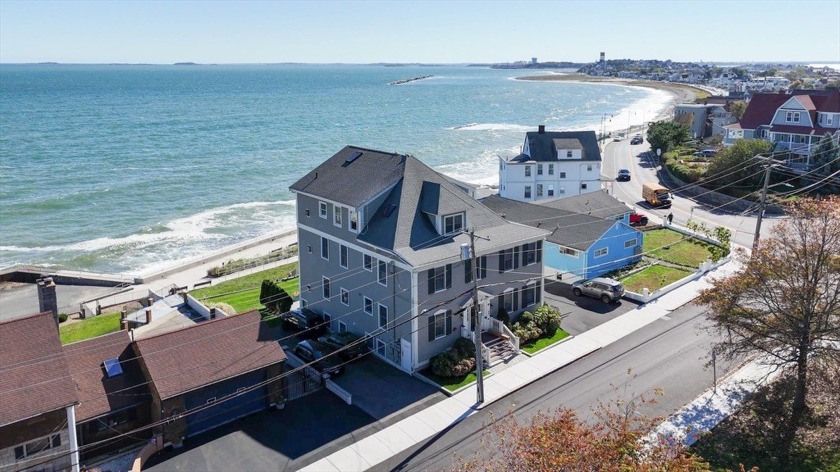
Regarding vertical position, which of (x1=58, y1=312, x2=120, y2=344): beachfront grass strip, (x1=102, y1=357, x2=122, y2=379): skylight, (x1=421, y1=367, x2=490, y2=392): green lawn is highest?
(x1=102, y1=357, x2=122, y2=379): skylight

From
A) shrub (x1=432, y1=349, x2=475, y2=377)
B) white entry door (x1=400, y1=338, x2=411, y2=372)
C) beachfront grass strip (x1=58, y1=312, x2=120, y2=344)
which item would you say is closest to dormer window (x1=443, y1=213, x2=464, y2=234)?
white entry door (x1=400, y1=338, x2=411, y2=372)

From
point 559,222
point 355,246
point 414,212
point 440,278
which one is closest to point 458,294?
point 440,278

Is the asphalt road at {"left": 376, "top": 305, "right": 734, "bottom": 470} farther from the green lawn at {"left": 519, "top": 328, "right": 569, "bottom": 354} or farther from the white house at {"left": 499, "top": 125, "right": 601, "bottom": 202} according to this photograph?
the white house at {"left": 499, "top": 125, "right": 601, "bottom": 202}

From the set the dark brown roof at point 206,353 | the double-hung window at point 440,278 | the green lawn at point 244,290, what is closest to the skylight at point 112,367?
the dark brown roof at point 206,353

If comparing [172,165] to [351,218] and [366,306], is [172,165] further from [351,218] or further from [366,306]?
[366,306]

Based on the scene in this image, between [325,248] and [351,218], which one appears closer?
[351,218]

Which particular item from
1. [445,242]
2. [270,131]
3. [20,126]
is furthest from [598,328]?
[20,126]

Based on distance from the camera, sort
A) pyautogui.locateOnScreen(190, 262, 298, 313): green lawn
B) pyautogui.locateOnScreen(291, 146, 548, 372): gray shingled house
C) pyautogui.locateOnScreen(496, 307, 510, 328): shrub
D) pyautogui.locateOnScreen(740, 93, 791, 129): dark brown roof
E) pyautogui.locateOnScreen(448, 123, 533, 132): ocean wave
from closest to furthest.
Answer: pyautogui.locateOnScreen(291, 146, 548, 372): gray shingled house → pyautogui.locateOnScreen(496, 307, 510, 328): shrub → pyautogui.locateOnScreen(190, 262, 298, 313): green lawn → pyautogui.locateOnScreen(740, 93, 791, 129): dark brown roof → pyautogui.locateOnScreen(448, 123, 533, 132): ocean wave

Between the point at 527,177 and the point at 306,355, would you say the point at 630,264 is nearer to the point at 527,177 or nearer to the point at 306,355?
the point at 527,177
